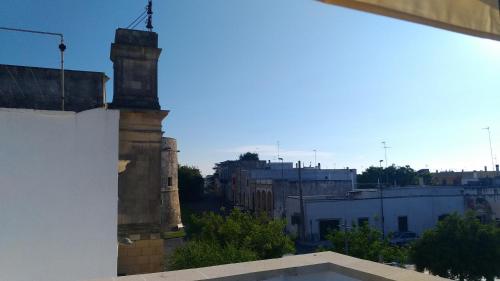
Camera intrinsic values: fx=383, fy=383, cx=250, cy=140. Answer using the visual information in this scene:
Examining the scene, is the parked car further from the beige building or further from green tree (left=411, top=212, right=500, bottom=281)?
the beige building

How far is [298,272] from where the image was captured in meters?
3.21

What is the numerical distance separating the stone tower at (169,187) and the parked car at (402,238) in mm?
15881

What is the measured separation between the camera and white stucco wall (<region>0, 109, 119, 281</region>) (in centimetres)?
507

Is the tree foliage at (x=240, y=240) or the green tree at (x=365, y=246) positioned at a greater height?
the tree foliage at (x=240, y=240)

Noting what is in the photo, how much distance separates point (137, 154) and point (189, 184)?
37.9 metres

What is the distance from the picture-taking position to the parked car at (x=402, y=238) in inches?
1089

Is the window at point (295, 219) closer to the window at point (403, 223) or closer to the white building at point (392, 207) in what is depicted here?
the white building at point (392, 207)

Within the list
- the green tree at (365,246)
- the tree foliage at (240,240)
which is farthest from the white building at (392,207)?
the tree foliage at (240,240)

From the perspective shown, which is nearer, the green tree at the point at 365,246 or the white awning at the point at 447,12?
the white awning at the point at 447,12

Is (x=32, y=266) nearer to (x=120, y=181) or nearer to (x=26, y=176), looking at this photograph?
(x=26, y=176)

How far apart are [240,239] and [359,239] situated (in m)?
6.56

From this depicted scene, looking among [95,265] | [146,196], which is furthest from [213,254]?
[95,265]

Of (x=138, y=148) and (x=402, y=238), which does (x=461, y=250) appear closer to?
(x=402, y=238)

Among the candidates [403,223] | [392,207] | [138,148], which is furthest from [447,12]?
[403,223]
